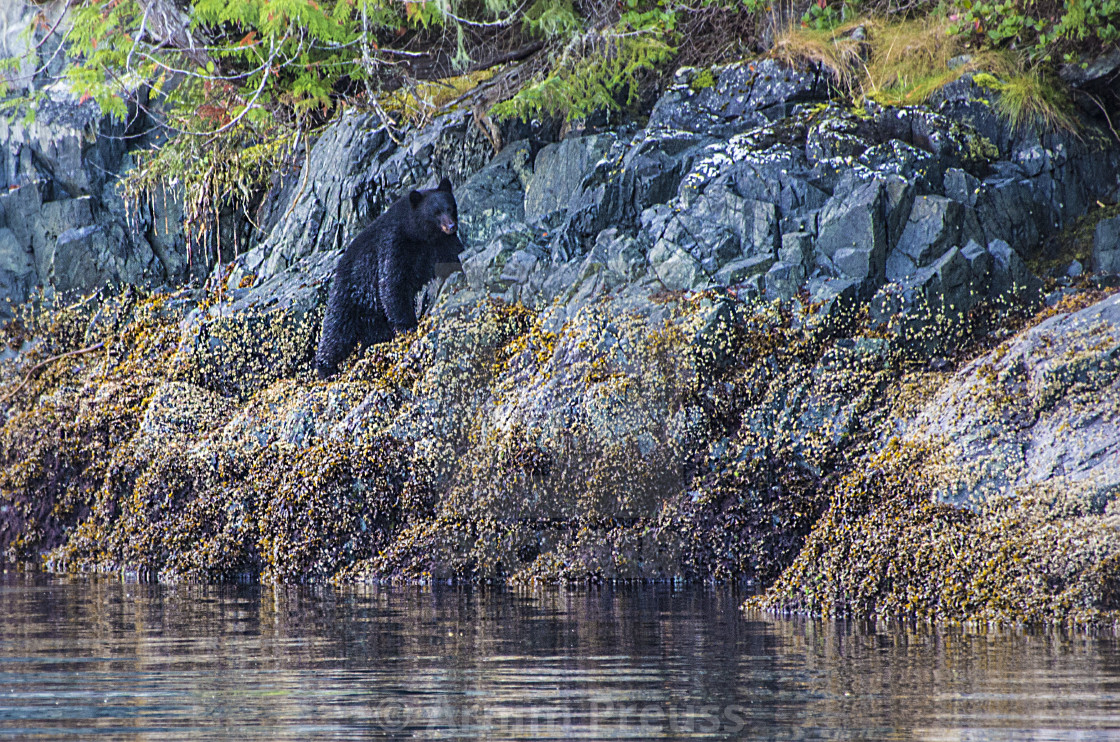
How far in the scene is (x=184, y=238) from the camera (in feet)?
63.5

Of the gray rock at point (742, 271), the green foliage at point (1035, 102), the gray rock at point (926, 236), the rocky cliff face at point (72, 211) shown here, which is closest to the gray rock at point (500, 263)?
the gray rock at point (742, 271)

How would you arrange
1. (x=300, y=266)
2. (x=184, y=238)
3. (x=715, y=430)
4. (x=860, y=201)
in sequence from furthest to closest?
1. (x=184, y=238)
2. (x=300, y=266)
3. (x=860, y=201)
4. (x=715, y=430)

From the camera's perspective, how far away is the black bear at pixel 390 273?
15297 millimetres

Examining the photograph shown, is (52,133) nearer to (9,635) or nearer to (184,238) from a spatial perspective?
(184,238)

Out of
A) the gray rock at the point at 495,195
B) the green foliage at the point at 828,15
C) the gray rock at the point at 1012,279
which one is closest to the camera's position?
the gray rock at the point at 1012,279

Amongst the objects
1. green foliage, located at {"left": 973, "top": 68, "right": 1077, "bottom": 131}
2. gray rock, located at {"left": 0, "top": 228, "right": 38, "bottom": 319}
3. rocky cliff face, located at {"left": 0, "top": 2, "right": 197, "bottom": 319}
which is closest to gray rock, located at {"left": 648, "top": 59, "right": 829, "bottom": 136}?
green foliage, located at {"left": 973, "top": 68, "right": 1077, "bottom": 131}

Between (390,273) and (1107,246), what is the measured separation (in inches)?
339

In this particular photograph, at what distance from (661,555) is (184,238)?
36.8ft

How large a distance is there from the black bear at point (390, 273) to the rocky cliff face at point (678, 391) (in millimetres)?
405

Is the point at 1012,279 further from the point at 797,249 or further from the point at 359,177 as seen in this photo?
the point at 359,177

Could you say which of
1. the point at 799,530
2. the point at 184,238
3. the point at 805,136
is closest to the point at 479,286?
the point at 805,136

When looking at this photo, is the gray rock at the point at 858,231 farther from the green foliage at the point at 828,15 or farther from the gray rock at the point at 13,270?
the gray rock at the point at 13,270

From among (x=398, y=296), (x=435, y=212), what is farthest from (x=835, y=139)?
(x=398, y=296)

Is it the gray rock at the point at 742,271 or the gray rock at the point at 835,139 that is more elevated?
the gray rock at the point at 835,139
